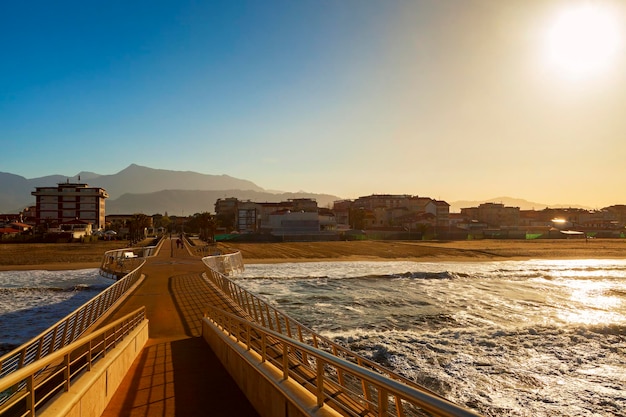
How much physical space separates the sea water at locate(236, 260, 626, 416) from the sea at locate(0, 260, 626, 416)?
5 cm

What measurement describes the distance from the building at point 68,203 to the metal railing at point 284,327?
9052cm

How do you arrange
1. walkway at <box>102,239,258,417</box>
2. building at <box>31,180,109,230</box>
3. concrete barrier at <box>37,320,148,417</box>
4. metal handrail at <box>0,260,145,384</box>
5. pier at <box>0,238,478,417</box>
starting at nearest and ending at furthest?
1. pier at <box>0,238,478,417</box>
2. concrete barrier at <box>37,320,148,417</box>
3. walkway at <box>102,239,258,417</box>
4. metal handrail at <box>0,260,145,384</box>
5. building at <box>31,180,109,230</box>

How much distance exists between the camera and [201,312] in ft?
56.5

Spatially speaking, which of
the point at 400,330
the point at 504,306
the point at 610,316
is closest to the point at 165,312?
the point at 400,330

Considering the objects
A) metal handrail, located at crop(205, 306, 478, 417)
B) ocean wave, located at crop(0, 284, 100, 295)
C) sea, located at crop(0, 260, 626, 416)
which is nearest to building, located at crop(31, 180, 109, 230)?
sea, located at crop(0, 260, 626, 416)

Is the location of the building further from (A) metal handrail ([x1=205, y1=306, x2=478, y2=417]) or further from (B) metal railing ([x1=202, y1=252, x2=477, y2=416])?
(A) metal handrail ([x1=205, y1=306, x2=478, y2=417])

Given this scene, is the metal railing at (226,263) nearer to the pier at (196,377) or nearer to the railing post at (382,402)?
the pier at (196,377)

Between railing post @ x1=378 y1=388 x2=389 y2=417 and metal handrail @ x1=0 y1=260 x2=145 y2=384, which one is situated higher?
railing post @ x1=378 y1=388 x2=389 y2=417

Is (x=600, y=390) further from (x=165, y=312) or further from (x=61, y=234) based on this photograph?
(x=61, y=234)

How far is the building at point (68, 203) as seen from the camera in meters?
113

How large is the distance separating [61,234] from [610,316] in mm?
88732

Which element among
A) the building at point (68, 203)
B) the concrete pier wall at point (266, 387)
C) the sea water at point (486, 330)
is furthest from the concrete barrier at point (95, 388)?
the building at point (68, 203)

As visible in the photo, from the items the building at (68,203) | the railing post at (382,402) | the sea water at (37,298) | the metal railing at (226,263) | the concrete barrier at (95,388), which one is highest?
the building at (68,203)

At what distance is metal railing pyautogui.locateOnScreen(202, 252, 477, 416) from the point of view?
4.54 m
